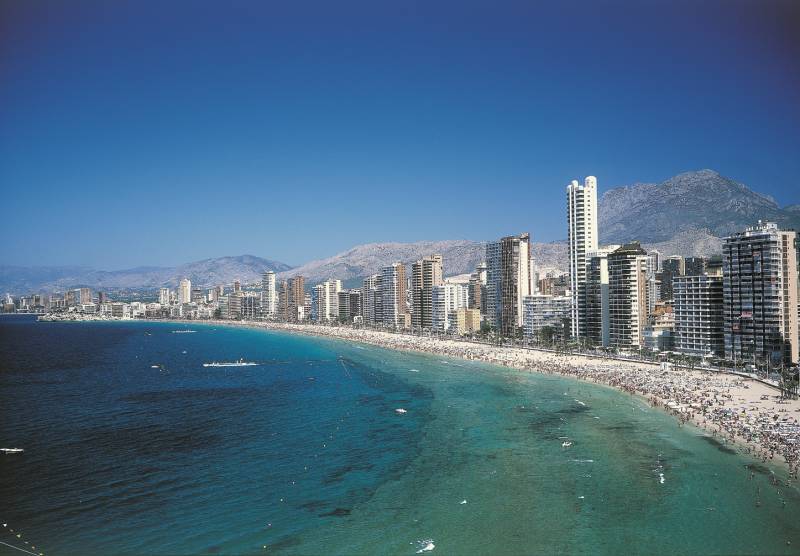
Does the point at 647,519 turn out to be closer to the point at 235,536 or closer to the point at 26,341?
the point at 235,536

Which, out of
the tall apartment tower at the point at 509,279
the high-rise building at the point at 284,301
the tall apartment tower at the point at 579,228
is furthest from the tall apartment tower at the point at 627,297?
the high-rise building at the point at 284,301

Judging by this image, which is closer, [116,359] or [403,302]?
[116,359]

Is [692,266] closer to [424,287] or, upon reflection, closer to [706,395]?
[424,287]

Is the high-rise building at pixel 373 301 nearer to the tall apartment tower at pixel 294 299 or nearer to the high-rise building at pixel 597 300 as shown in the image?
the tall apartment tower at pixel 294 299

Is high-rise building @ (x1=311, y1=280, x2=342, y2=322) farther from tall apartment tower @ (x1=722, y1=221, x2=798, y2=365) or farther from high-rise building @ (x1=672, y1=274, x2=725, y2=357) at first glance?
tall apartment tower @ (x1=722, y1=221, x2=798, y2=365)

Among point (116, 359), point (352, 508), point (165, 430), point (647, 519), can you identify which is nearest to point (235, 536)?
point (352, 508)

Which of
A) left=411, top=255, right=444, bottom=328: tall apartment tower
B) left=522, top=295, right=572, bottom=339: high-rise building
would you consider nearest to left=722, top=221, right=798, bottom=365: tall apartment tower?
left=522, top=295, right=572, bottom=339: high-rise building
